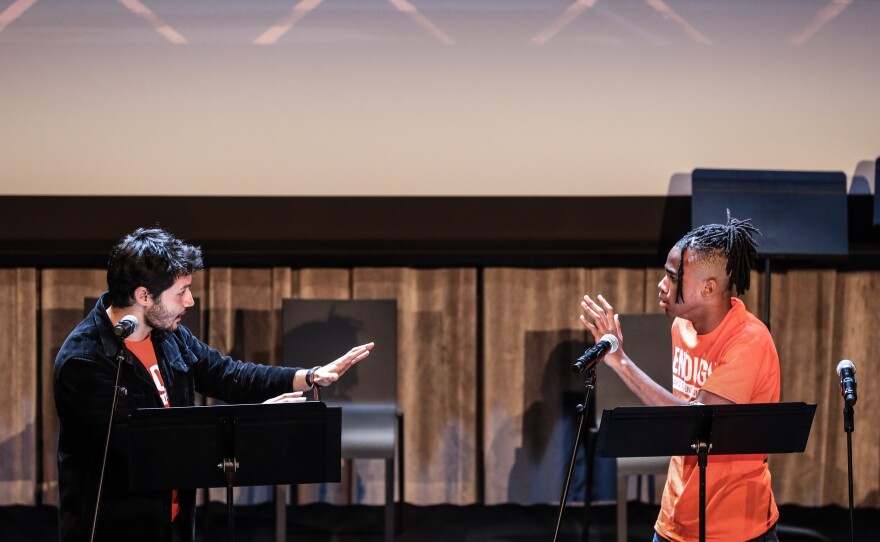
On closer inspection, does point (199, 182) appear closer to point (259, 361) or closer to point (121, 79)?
point (121, 79)

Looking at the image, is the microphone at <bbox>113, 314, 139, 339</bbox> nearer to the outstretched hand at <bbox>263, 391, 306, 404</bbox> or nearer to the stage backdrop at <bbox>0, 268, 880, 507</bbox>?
the outstretched hand at <bbox>263, 391, 306, 404</bbox>

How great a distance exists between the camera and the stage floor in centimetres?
511

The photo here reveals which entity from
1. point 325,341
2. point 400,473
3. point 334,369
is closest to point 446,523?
point 400,473

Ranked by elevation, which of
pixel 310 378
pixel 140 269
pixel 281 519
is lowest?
pixel 281 519

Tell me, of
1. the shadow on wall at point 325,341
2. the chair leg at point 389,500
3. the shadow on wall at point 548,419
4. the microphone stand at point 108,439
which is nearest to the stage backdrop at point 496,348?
the shadow on wall at point 548,419

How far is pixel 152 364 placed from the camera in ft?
10.7

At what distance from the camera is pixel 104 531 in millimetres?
3061

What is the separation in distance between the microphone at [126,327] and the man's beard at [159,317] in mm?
173

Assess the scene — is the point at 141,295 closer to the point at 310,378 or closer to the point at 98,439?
the point at 98,439

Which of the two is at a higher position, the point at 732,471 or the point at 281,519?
the point at 732,471

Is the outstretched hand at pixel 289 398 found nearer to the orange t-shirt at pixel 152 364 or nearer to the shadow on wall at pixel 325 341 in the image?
the orange t-shirt at pixel 152 364

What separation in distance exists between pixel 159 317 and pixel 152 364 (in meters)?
0.16

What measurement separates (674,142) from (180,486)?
3715mm

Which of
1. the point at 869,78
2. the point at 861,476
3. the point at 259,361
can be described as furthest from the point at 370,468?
the point at 869,78
